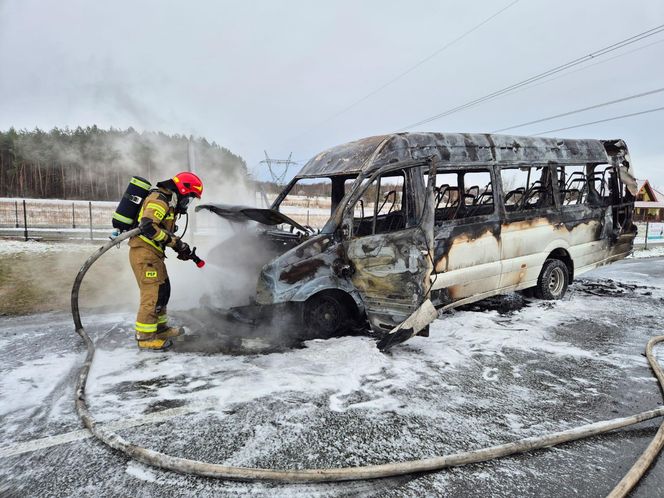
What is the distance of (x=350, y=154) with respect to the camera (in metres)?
5.40

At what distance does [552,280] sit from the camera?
6871mm

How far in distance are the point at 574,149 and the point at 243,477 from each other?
7221mm

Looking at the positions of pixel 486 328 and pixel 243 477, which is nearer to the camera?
pixel 243 477

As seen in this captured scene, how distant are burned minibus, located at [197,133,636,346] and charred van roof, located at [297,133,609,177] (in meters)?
0.02

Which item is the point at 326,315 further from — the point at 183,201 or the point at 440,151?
the point at 440,151

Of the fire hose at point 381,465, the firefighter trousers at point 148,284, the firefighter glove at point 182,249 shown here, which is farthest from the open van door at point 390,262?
the firefighter trousers at point 148,284

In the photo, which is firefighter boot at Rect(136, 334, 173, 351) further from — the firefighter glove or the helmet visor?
the helmet visor

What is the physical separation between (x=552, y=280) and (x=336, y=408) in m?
5.09

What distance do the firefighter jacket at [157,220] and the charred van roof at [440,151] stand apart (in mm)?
2041

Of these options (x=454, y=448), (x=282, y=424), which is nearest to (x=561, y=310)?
(x=454, y=448)

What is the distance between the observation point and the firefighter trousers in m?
4.60

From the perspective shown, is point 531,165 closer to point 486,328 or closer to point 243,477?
point 486,328

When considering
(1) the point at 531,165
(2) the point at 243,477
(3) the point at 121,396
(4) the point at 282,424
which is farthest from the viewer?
(1) the point at 531,165

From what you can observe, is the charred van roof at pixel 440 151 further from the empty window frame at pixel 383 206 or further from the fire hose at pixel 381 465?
the fire hose at pixel 381 465
